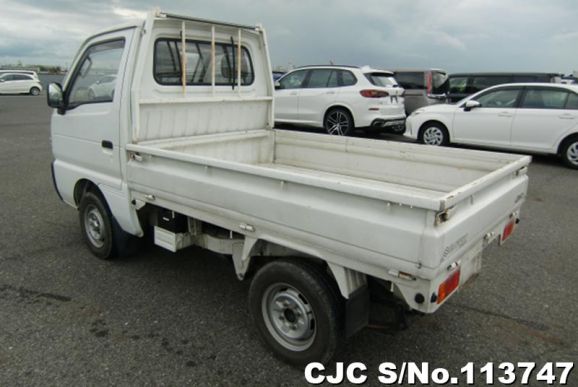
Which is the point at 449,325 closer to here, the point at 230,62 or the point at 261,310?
the point at 261,310

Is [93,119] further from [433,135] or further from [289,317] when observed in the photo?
[433,135]

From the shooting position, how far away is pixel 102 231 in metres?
4.30

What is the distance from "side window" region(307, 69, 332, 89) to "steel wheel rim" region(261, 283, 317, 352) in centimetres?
920

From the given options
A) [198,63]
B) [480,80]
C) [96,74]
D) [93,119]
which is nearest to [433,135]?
[480,80]

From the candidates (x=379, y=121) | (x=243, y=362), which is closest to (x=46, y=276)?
(x=243, y=362)

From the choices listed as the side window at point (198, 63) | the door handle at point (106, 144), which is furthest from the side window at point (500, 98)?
the door handle at point (106, 144)

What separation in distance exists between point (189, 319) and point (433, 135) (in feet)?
27.7

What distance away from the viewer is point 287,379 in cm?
283

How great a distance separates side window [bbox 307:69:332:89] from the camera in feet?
37.7

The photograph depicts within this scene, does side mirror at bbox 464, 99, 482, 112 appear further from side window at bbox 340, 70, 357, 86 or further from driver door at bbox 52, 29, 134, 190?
driver door at bbox 52, 29, 134, 190

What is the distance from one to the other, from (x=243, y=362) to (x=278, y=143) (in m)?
2.53

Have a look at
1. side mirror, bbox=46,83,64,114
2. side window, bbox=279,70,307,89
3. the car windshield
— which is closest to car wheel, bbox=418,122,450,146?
the car windshield

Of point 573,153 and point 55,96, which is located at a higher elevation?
point 55,96

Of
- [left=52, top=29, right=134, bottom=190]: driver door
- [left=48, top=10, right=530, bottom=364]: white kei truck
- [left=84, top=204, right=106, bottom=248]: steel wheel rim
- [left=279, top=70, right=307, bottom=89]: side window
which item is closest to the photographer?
[left=48, top=10, right=530, bottom=364]: white kei truck
